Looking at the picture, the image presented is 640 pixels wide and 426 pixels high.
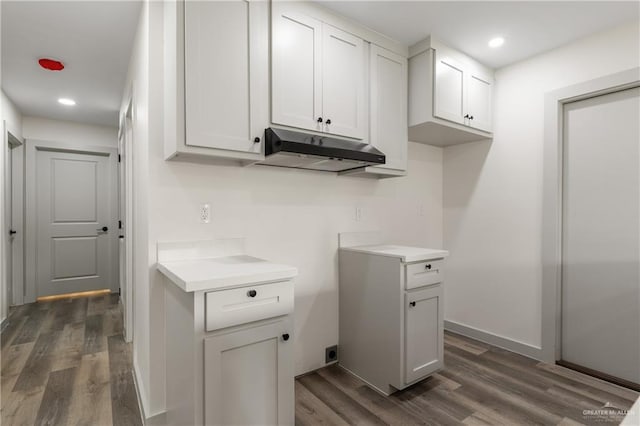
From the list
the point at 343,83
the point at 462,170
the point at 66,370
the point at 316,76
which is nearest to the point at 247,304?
the point at 316,76

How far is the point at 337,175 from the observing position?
2545mm

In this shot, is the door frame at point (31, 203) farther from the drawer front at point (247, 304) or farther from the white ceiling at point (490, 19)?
the drawer front at point (247, 304)

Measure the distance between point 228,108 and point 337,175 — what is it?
106cm

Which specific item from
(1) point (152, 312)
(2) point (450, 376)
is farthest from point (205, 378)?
(2) point (450, 376)

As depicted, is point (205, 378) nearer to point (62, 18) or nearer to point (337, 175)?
point (337, 175)

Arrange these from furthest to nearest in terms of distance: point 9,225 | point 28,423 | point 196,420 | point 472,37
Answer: point 9,225, point 472,37, point 28,423, point 196,420

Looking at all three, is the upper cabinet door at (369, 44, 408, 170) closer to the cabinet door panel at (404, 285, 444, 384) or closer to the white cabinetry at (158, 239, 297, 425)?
the cabinet door panel at (404, 285, 444, 384)

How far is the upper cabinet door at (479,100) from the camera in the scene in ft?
9.04

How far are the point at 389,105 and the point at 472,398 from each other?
207cm

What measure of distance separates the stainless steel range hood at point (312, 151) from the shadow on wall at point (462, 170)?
144 centimetres

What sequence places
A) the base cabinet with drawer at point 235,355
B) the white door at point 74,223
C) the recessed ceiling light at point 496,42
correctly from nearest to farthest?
1. the base cabinet with drawer at point 235,355
2. the recessed ceiling light at point 496,42
3. the white door at point 74,223

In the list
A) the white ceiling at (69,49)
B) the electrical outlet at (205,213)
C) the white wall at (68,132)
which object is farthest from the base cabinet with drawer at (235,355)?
the white wall at (68,132)

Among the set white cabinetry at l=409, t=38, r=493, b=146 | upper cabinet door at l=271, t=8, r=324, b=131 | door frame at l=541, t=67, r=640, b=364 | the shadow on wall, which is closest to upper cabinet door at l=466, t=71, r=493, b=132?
white cabinetry at l=409, t=38, r=493, b=146

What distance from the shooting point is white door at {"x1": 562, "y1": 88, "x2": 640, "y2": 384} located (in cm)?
227
